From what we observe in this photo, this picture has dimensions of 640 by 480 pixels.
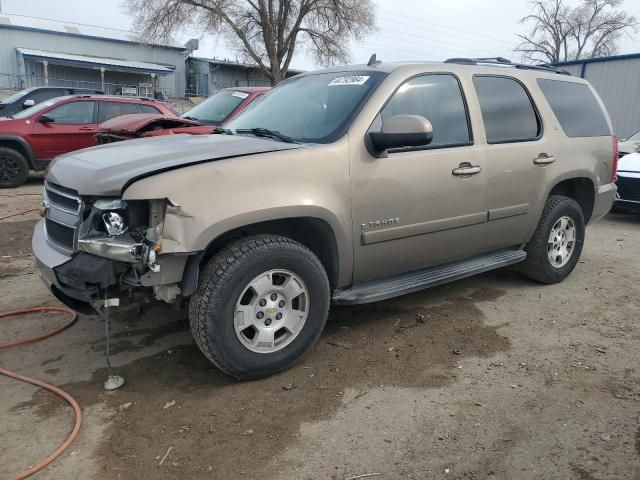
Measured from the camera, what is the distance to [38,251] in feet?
11.2

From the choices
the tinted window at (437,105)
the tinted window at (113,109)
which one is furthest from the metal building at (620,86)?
the tinted window at (437,105)

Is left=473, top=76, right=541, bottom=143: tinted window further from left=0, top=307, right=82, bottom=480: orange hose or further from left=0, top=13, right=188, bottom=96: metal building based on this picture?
left=0, top=13, right=188, bottom=96: metal building

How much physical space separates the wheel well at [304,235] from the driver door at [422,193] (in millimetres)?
163

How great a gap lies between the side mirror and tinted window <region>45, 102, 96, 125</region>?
8.56 m

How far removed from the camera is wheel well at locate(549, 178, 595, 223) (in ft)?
17.1

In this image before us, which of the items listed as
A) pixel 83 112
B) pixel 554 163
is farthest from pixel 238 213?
pixel 83 112

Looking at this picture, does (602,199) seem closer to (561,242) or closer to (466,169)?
(561,242)

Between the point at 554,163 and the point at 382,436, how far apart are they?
304 centimetres

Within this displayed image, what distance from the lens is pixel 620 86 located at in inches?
696

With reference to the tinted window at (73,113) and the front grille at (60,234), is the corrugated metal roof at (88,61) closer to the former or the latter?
the tinted window at (73,113)

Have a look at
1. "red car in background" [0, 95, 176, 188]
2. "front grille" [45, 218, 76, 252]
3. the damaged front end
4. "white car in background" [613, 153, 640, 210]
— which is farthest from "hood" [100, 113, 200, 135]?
"white car in background" [613, 153, 640, 210]

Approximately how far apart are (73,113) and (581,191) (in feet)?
29.1

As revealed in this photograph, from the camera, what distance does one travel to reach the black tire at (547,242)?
4.92 metres

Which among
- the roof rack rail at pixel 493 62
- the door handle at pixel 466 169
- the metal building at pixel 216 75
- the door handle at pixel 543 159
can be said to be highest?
the metal building at pixel 216 75
